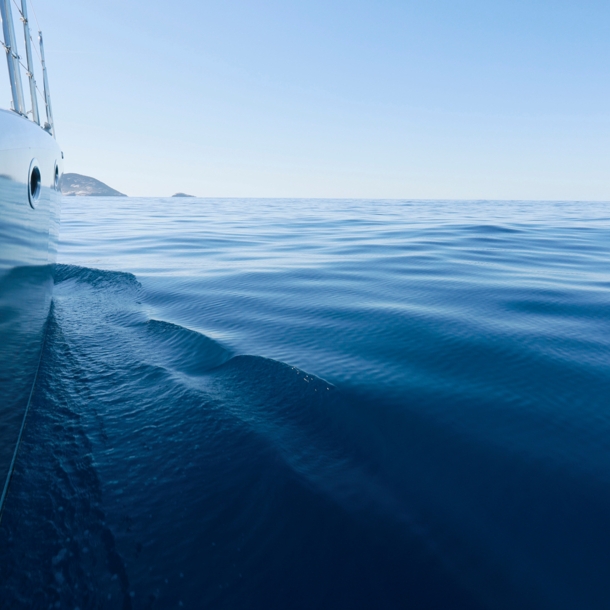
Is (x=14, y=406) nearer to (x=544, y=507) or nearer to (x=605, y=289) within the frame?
(x=544, y=507)

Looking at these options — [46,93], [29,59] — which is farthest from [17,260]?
[46,93]

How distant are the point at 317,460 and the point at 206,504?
2.14ft

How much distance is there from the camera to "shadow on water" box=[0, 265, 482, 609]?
5.24ft

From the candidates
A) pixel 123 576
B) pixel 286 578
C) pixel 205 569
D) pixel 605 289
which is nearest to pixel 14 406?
pixel 123 576

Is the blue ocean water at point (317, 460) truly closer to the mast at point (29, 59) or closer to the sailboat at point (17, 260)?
the sailboat at point (17, 260)

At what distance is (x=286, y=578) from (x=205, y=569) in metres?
0.34

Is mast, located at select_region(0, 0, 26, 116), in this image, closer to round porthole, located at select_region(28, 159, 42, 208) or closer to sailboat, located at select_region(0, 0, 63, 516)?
sailboat, located at select_region(0, 0, 63, 516)

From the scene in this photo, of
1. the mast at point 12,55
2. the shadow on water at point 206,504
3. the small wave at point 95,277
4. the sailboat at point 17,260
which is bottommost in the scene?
the shadow on water at point 206,504

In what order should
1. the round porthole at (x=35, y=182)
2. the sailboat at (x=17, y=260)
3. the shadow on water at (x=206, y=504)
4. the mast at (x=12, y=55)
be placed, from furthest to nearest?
the mast at (x=12, y=55) → the round porthole at (x=35, y=182) → the sailboat at (x=17, y=260) → the shadow on water at (x=206, y=504)

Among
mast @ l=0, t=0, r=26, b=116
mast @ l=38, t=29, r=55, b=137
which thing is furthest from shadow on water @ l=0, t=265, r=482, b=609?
mast @ l=38, t=29, r=55, b=137

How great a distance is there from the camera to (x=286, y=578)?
1653 millimetres

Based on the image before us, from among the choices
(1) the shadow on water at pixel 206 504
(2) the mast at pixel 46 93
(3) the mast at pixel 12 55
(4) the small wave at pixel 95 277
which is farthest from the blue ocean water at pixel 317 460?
(2) the mast at pixel 46 93

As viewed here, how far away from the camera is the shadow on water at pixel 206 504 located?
1599mm

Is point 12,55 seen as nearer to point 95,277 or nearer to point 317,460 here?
point 95,277
